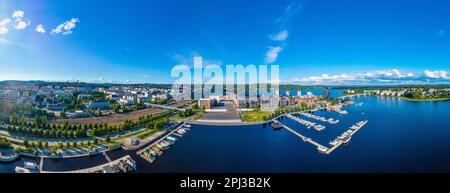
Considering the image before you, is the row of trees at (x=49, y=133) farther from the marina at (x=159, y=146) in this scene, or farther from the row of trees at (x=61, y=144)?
the marina at (x=159, y=146)

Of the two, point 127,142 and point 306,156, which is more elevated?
point 127,142

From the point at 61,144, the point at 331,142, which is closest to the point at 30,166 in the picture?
the point at 61,144

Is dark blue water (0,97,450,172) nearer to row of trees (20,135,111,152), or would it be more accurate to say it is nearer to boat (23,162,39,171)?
boat (23,162,39,171)

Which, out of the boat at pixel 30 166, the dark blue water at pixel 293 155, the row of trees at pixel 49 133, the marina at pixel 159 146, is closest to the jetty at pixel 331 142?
the dark blue water at pixel 293 155

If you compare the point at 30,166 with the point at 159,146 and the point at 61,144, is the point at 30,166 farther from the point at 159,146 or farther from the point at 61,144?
the point at 159,146

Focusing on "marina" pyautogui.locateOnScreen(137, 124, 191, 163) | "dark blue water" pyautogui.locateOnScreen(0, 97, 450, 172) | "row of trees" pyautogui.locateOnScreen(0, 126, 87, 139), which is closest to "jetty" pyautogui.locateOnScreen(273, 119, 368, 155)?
"dark blue water" pyautogui.locateOnScreen(0, 97, 450, 172)

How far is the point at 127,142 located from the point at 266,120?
14.7 ft

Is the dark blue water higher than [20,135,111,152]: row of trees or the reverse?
the reverse

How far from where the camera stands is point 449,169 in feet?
8.32
